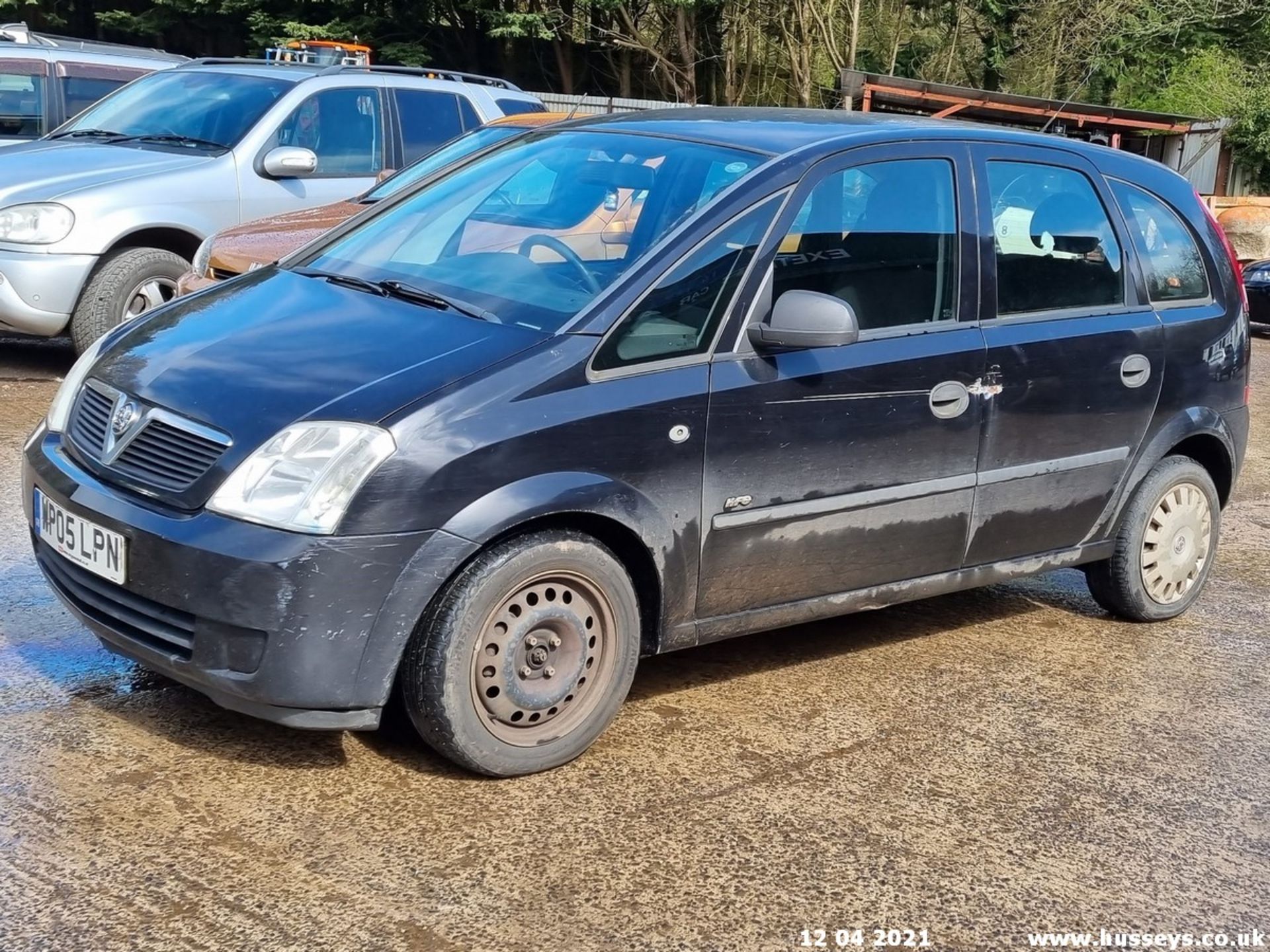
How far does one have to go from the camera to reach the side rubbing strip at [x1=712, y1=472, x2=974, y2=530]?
13.3 ft

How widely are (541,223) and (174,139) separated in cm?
527

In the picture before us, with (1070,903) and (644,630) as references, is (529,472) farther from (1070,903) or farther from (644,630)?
(1070,903)

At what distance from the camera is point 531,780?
3795 mm

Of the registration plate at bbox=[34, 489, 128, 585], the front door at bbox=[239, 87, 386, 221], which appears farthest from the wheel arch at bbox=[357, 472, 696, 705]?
the front door at bbox=[239, 87, 386, 221]

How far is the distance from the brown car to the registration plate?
294cm

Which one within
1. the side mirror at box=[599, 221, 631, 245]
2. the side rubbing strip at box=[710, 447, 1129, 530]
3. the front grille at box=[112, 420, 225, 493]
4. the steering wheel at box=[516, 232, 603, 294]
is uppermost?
the side mirror at box=[599, 221, 631, 245]

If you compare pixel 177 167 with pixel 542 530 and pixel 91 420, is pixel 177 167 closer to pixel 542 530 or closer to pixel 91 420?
pixel 91 420

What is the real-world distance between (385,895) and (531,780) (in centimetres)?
70

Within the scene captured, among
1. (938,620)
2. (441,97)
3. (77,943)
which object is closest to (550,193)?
(938,620)

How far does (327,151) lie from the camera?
9.10 m

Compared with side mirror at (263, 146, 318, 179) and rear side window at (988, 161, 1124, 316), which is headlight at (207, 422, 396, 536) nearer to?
rear side window at (988, 161, 1124, 316)

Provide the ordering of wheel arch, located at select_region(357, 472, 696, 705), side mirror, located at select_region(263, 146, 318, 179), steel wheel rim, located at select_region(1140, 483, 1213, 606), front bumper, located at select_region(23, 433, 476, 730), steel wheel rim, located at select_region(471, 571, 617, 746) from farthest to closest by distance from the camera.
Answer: side mirror, located at select_region(263, 146, 318, 179) < steel wheel rim, located at select_region(1140, 483, 1213, 606) < steel wheel rim, located at select_region(471, 571, 617, 746) < wheel arch, located at select_region(357, 472, 696, 705) < front bumper, located at select_region(23, 433, 476, 730)

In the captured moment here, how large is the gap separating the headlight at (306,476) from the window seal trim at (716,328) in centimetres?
67

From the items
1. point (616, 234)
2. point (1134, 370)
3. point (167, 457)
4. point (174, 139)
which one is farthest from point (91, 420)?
point (174, 139)
